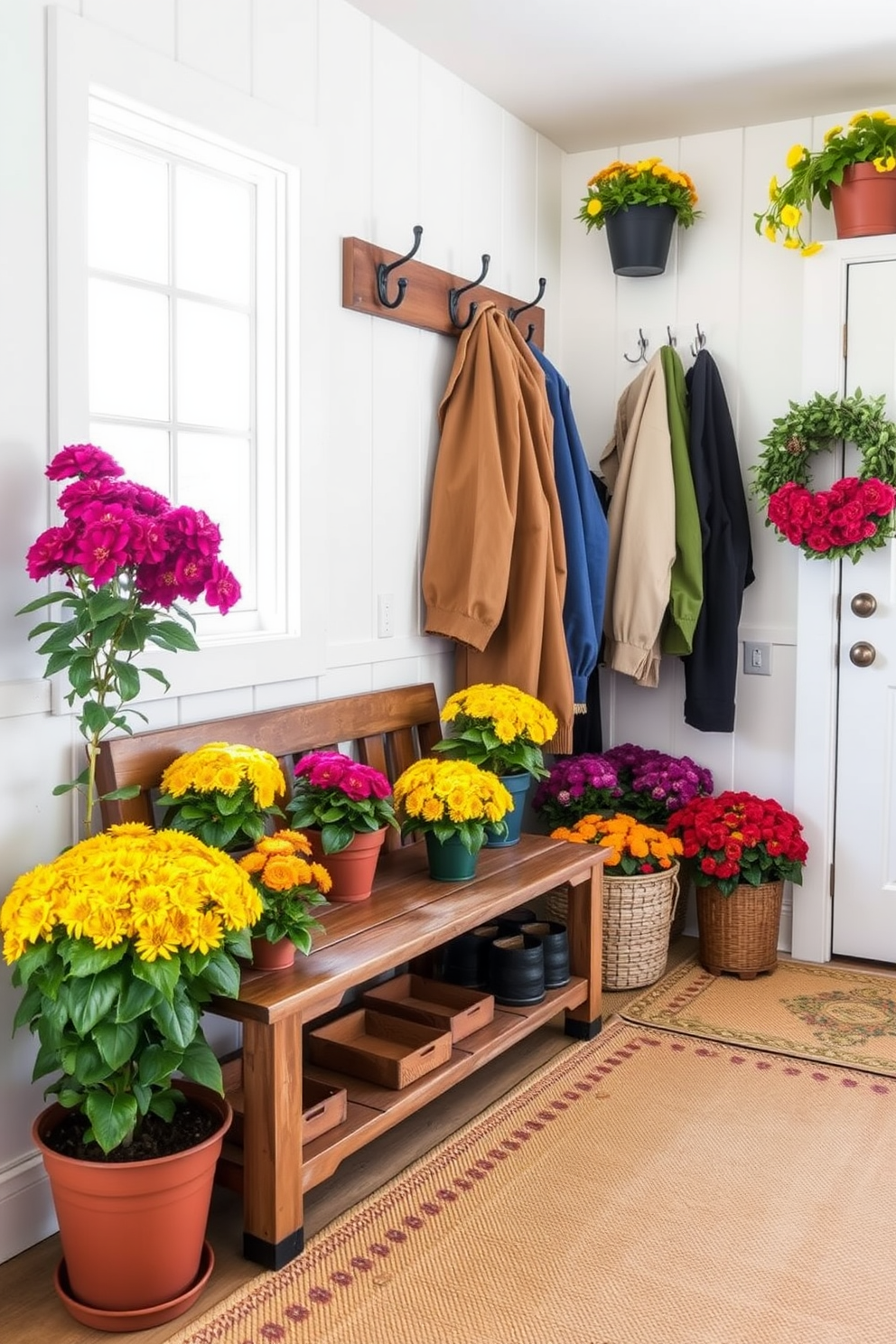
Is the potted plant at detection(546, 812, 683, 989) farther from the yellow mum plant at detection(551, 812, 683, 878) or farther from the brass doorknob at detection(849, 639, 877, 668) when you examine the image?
the brass doorknob at detection(849, 639, 877, 668)

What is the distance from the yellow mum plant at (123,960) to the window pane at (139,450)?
0.85 meters

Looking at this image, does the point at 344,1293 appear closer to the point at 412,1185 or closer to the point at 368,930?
the point at 412,1185

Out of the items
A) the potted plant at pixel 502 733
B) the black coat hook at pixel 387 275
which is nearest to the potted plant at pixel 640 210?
the black coat hook at pixel 387 275

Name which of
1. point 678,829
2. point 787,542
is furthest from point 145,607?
point 787,542

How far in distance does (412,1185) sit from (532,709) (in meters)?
1.09

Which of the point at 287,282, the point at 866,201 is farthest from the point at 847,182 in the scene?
the point at 287,282

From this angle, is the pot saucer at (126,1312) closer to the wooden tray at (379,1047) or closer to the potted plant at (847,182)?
the wooden tray at (379,1047)

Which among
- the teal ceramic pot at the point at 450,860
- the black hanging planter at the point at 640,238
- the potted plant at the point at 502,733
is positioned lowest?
the teal ceramic pot at the point at 450,860

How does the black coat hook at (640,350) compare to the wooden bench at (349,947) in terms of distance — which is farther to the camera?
the black coat hook at (640,350)

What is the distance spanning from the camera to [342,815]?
2.44 m

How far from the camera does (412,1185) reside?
2326mm

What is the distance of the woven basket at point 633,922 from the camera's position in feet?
10.8

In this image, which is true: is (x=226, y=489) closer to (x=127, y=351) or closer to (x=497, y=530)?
(x=127, y=351)

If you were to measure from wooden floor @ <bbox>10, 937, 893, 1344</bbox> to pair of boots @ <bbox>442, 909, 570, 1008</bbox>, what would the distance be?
16 centimetres
